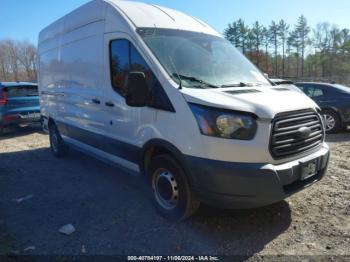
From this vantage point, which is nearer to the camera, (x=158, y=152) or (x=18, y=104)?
(x=158, y=152)

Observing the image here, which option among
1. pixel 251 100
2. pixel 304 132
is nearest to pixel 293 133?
pixel 304 132

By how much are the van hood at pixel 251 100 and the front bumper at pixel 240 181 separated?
0.54 meters

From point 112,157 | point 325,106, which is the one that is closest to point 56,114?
point 112,157

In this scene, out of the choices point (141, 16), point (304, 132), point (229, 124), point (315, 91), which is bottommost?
point (304, 132)

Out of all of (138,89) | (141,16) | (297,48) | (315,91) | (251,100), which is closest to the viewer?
(251,100)

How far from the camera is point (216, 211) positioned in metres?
4.00

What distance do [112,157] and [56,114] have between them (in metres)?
2.84

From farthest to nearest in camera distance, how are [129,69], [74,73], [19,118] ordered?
[19,118] < [74,73] < [129,69]

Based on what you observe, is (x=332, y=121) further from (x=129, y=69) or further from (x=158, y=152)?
(x=129, y=69)

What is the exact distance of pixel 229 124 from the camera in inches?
120

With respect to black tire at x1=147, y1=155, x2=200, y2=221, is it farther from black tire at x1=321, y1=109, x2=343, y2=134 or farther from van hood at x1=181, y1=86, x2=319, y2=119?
black tire at x1=321, y1=109, x2=343, y2=134

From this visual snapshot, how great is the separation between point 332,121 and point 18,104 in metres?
9.61

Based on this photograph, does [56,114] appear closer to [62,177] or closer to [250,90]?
[62,177]

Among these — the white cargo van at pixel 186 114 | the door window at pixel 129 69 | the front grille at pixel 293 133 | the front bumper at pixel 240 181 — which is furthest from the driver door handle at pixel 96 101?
the front grille at pixel 293 133
